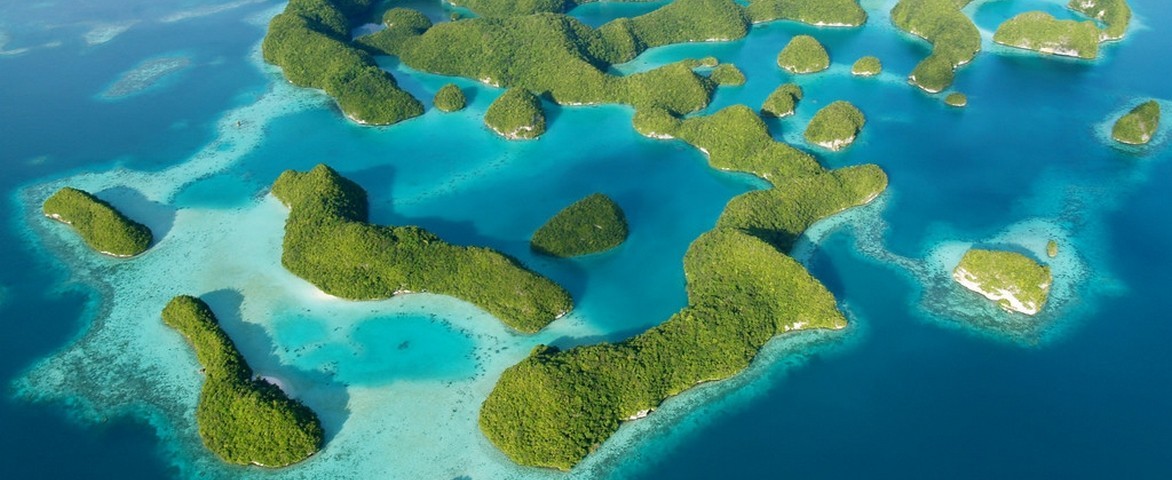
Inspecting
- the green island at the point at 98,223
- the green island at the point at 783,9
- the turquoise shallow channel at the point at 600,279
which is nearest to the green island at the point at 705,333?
the turquoise shallow channel at the point at 600,279

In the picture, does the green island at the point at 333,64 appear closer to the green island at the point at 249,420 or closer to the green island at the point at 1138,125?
the green island at the point at 249,420

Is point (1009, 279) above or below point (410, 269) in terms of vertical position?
above

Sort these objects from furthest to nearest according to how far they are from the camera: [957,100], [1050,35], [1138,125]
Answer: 1. [1050,35]
2. [957,100]
3. [1138,125]

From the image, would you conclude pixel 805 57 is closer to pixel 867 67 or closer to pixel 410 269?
pixel 867 67

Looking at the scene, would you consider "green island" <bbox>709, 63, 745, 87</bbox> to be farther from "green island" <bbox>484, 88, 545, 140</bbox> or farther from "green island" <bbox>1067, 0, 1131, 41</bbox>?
"green island" <bbox>1067, 0, 1131, 41</bbox>

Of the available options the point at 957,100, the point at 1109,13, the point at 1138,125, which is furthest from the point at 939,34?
the point at 1138,125

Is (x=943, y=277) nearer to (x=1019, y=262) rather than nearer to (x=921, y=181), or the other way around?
(x=1019, y=262)
